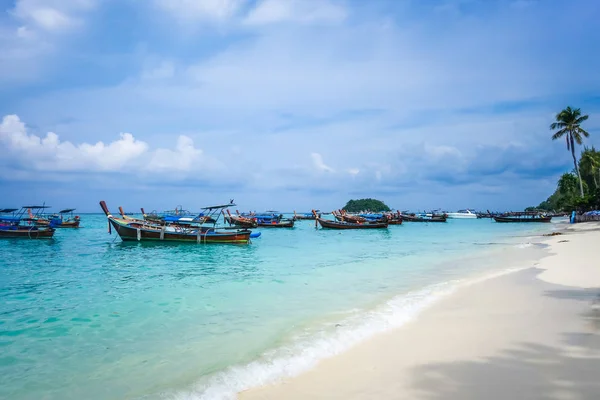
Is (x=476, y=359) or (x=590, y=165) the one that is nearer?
(x=476, y=359)

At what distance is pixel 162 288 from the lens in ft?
41.4

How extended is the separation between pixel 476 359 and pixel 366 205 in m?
173

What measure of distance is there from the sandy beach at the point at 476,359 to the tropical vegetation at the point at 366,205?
166m

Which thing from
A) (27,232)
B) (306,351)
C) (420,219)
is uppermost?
(420,219)

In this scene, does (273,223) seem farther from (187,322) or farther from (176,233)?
(187,322)

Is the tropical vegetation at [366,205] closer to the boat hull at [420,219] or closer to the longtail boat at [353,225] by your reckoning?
the boat hull at [420,219]

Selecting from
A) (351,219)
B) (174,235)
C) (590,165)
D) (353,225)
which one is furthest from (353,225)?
(590,165)

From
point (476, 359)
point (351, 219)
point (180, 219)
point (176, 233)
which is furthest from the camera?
point (351, 219)

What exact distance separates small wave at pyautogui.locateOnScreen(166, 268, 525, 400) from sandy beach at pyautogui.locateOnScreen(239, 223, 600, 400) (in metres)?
0.26

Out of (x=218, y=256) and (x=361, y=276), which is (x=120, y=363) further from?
(x=218, y=256)

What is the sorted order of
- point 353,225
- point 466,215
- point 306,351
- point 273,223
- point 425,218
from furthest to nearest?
point 466,215, point 425,218, point 273,223, point 353,225, point 306,351

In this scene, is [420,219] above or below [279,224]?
above

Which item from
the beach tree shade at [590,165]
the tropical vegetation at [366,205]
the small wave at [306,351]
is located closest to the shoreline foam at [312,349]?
the small wave at [306,351]

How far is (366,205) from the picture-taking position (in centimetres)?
17525
